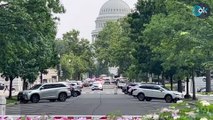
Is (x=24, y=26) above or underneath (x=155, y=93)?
above

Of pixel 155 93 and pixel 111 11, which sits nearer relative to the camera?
pixel 155 93

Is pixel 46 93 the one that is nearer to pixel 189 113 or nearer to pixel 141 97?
pixel 141 97

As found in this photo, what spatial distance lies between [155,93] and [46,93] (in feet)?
30.0

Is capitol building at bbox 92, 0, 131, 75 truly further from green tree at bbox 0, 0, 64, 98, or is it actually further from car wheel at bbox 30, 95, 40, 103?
green tree at bbox 0, 0, 64, 98

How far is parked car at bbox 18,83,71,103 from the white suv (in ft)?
20.7

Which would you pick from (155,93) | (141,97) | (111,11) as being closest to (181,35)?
(155,93)

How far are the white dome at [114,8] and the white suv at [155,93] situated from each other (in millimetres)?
139784

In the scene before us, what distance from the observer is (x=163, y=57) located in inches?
1806

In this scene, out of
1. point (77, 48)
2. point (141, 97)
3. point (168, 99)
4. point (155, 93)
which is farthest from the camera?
point (77, 48)

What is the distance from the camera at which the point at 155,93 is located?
4662 centimetres

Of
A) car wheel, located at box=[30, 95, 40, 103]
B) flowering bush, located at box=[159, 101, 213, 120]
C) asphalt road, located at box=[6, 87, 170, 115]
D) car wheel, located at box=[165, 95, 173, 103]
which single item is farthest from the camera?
car wheel, located at box=[165, 95, 173, 103]

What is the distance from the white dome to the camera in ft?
618

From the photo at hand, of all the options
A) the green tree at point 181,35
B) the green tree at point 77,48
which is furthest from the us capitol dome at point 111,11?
the green tree at point 181,35

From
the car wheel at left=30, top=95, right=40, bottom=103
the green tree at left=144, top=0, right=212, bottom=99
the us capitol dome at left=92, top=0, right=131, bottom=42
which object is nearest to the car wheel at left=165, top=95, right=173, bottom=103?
the green tree at left=144, top=0, right=212, bottom=99
